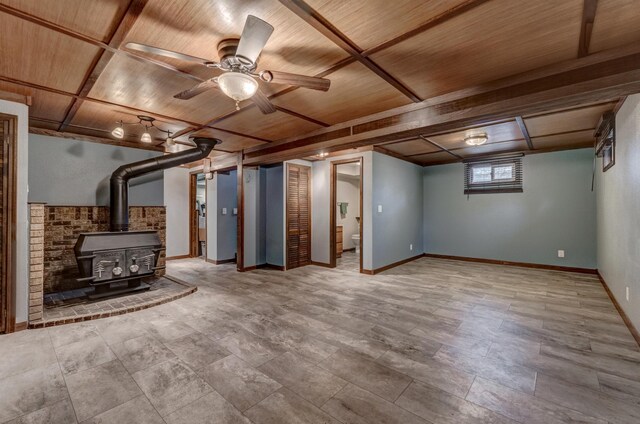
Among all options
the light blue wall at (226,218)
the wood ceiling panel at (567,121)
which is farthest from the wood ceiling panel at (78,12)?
the light blue wall at (226,218)

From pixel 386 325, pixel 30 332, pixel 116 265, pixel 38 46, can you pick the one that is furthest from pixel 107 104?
pixel 386 325

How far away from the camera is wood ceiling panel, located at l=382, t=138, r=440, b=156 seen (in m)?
4.98

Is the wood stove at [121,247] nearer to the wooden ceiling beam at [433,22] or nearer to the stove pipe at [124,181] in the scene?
the stove pipe at [124,181]

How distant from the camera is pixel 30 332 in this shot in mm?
2816

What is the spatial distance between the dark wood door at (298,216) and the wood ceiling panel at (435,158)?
8.10 ft

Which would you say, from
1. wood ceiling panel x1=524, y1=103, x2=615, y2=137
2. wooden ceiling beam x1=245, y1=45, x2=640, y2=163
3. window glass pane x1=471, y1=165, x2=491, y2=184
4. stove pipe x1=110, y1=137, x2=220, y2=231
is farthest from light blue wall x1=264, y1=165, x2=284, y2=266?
window glass pane x1=471, y1=165, x2=491, y2=184

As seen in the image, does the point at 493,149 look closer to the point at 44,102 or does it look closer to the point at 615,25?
the point at 615,25

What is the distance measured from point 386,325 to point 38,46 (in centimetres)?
377

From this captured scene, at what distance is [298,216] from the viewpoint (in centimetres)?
598

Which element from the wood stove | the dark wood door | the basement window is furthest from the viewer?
the basement window

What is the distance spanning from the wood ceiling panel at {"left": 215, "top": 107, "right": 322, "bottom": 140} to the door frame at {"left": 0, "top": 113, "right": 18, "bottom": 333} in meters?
2.01

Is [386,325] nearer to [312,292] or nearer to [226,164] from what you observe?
[312,292]

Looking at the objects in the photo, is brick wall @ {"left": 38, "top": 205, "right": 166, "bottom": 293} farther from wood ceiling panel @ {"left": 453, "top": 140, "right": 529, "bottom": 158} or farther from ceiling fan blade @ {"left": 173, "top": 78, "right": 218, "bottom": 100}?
wood ceiling panel @ {"left": 453, "top": 140, "right": 529, "bottom": 158}

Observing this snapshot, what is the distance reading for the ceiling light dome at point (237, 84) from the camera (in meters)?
1.92
